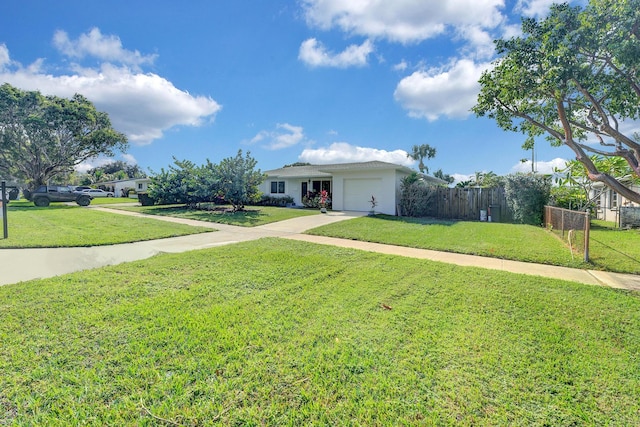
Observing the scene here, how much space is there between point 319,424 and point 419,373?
1.01 metres

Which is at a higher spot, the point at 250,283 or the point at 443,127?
the point at 443,127

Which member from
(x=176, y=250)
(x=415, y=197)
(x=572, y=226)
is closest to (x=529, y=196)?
(x=415, y=197)

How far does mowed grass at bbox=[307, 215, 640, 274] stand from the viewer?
6559 millimetres

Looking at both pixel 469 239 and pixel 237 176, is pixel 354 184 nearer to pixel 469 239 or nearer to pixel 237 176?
pixel 237 176

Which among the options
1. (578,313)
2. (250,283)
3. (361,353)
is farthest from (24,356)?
(578,313)

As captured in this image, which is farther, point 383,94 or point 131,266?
point 383,94

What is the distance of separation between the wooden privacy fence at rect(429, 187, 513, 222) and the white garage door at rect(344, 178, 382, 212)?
11.2 feet

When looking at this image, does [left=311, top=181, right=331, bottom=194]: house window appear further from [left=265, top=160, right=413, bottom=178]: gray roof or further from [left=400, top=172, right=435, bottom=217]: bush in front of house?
[left=400, top=172, right=435, bottom=217]: bush in front of house

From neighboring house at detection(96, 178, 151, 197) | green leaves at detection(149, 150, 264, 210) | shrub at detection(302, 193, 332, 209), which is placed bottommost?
shrub at detection(302, 193, 332, 209)

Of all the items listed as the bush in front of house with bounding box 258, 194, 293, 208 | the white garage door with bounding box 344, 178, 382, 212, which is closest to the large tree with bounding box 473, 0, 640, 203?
the white garage door with bounding box 344, 178, 382, 212

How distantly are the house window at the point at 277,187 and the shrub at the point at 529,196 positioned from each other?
15317 millimetres

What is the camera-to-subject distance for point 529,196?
13227mm

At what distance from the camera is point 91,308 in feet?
11.7

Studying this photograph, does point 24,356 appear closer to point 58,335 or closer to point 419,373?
point 58,335
